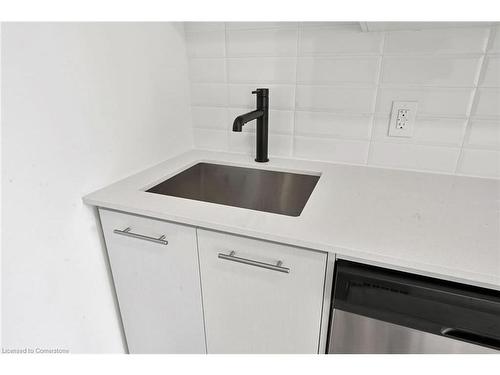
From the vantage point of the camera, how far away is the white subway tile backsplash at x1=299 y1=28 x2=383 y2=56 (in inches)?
40.0

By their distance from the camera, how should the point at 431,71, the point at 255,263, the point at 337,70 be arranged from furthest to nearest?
1. the point at 337,70
2. the point at 431,71
3. the point at 255,263

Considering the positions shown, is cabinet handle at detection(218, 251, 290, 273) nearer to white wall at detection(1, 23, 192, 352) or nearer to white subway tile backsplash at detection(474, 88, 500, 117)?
white wall at detection(1, 23, 192, 352)

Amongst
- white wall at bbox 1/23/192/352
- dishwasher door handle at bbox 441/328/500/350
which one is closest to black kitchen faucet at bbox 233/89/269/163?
white wall at bbox 1/23/192/352

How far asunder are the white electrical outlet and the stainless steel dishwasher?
0.63m

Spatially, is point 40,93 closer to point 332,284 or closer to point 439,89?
point 332,284

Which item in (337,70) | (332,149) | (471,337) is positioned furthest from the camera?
(332,149)

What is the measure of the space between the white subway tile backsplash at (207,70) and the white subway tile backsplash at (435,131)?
2.24ft

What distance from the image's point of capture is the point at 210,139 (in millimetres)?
1390

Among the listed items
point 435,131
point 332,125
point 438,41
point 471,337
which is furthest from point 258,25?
point 471,337

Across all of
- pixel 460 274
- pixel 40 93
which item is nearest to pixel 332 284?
pixel 460 274

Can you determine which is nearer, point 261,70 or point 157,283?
point 157,283

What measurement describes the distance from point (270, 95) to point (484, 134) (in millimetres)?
791

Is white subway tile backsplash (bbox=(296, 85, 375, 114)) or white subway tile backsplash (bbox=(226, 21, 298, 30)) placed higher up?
white subway tile backsplash (bbox=(226, 21, 298, 30))

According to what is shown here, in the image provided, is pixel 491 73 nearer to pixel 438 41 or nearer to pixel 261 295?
pixel 438 41
